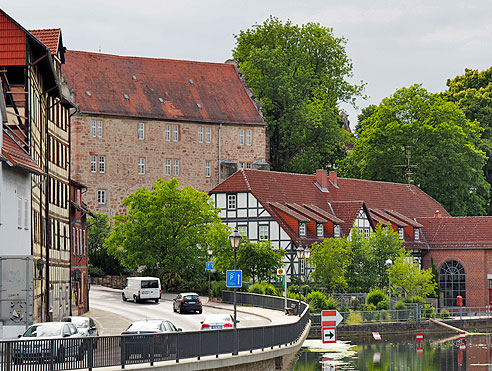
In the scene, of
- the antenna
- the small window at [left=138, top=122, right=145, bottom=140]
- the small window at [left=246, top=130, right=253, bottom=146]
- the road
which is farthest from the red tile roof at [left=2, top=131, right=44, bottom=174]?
the antenna

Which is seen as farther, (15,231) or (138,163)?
(138,163)

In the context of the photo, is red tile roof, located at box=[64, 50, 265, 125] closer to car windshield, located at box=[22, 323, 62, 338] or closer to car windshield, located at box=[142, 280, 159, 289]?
car windshield, located at box=[142, 280, 159, 289]

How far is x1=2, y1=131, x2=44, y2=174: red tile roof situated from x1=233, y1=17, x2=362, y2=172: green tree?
62270 mm

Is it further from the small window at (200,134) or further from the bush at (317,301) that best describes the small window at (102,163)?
the bush at (317,301)

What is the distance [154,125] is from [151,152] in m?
2.42

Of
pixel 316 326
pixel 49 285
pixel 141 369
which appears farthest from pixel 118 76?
pixel 141 369

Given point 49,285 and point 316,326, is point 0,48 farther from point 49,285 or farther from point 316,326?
point 316,326

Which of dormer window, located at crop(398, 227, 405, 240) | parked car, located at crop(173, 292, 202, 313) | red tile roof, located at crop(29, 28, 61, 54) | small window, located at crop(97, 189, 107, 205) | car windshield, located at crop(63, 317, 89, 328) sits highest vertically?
red tile roof, located at crop(29, 28, 61, 54)

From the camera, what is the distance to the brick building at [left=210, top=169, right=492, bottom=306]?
3113 inches

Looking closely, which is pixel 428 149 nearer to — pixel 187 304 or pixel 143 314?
pixel 187 304

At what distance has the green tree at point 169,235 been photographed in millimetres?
73750

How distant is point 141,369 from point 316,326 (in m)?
38.1

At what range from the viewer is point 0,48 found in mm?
43125

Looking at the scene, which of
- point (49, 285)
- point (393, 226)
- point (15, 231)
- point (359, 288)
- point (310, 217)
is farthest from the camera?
point (393, 226)
